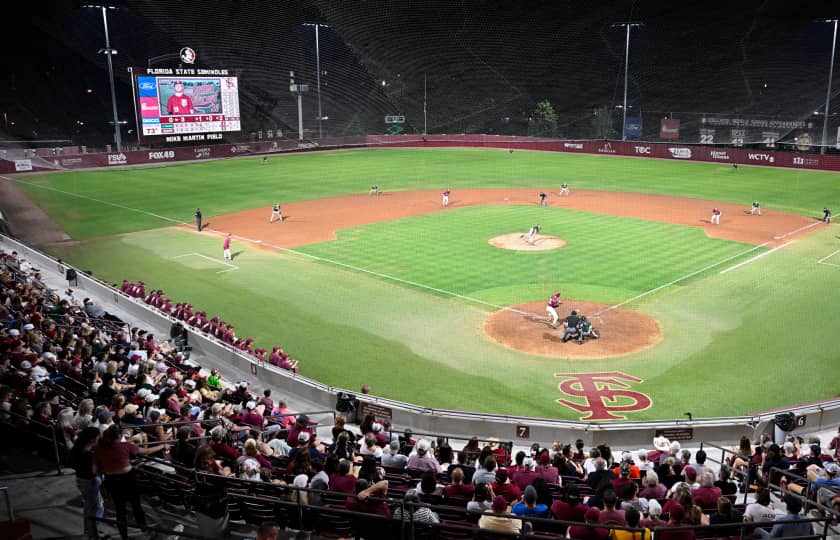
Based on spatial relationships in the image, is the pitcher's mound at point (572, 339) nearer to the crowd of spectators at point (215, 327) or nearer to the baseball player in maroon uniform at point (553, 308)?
the baseball player in maroon uniform at point (553, 308)

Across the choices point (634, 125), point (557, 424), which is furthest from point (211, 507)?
point (634, 125)

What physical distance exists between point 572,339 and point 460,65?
70.6 m

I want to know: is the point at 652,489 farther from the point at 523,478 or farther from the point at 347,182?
the point at 347,182

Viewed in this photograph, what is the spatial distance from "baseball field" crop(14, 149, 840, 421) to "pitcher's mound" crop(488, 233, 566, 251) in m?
0.19

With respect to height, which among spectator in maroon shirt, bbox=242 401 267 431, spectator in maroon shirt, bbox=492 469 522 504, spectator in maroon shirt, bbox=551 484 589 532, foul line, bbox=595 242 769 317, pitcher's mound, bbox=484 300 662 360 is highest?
spectator in maroon shirt, bbox=551 484 589 532

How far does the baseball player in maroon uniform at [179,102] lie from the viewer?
6284 centimetres

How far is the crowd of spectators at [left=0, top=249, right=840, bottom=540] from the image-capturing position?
7.73 meters

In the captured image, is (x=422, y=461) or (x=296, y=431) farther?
(x=296, y=431)

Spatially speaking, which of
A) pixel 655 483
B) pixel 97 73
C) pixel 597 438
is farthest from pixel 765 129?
pixel 97 73

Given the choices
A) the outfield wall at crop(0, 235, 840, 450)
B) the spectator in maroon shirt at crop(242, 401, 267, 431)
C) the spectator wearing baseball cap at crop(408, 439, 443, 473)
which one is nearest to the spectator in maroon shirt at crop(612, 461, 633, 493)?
the spectator wearing baseball cap at crop(408, 439, 443, 473)

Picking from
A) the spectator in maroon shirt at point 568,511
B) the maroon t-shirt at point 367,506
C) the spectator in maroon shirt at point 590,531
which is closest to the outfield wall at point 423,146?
the maroon t-shirt at point 367,506

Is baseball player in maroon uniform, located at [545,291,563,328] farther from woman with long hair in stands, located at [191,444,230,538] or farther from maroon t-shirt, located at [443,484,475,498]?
woman with long hair in stands, located at [191,444,230,538]

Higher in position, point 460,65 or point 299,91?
point 460,65

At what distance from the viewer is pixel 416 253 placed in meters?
33.0
